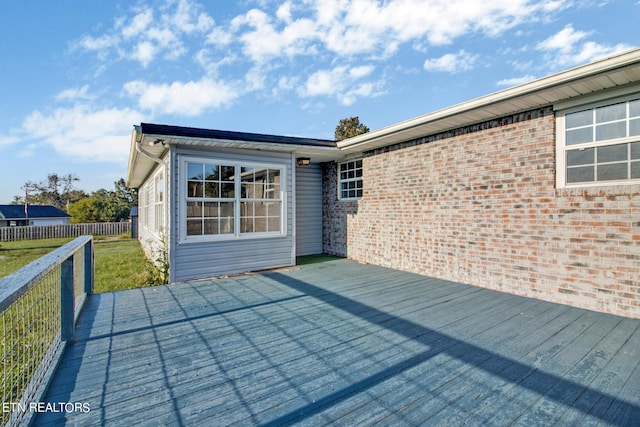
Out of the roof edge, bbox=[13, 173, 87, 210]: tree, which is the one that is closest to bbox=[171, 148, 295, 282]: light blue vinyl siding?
the roof edge

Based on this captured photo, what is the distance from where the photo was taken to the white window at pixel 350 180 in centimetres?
786

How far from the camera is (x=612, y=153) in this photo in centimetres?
A: 383

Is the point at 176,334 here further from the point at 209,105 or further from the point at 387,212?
the point at 209,105

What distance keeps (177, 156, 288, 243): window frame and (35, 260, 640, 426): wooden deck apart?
5.38ft

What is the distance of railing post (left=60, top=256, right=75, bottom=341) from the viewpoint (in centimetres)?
301

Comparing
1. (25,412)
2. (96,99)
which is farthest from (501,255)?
(96,99)

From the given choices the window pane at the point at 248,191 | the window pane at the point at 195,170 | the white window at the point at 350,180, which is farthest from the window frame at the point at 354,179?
the window pane at the point at 195,170

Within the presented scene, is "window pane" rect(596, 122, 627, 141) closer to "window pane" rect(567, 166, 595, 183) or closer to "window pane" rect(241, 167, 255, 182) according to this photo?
"window pane" rect(567, 166, 595, 183)

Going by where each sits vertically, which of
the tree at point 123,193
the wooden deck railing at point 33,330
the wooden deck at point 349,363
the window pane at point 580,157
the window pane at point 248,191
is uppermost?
the tree at point 123,193

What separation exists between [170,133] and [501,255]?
581 centimetres

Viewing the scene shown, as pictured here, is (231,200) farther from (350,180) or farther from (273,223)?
(350,180)

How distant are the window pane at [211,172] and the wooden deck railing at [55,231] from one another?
1592 cm

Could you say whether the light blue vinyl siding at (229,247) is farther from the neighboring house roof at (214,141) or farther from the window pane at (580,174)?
the window pane at (580,174)

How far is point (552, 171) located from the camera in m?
4.26
